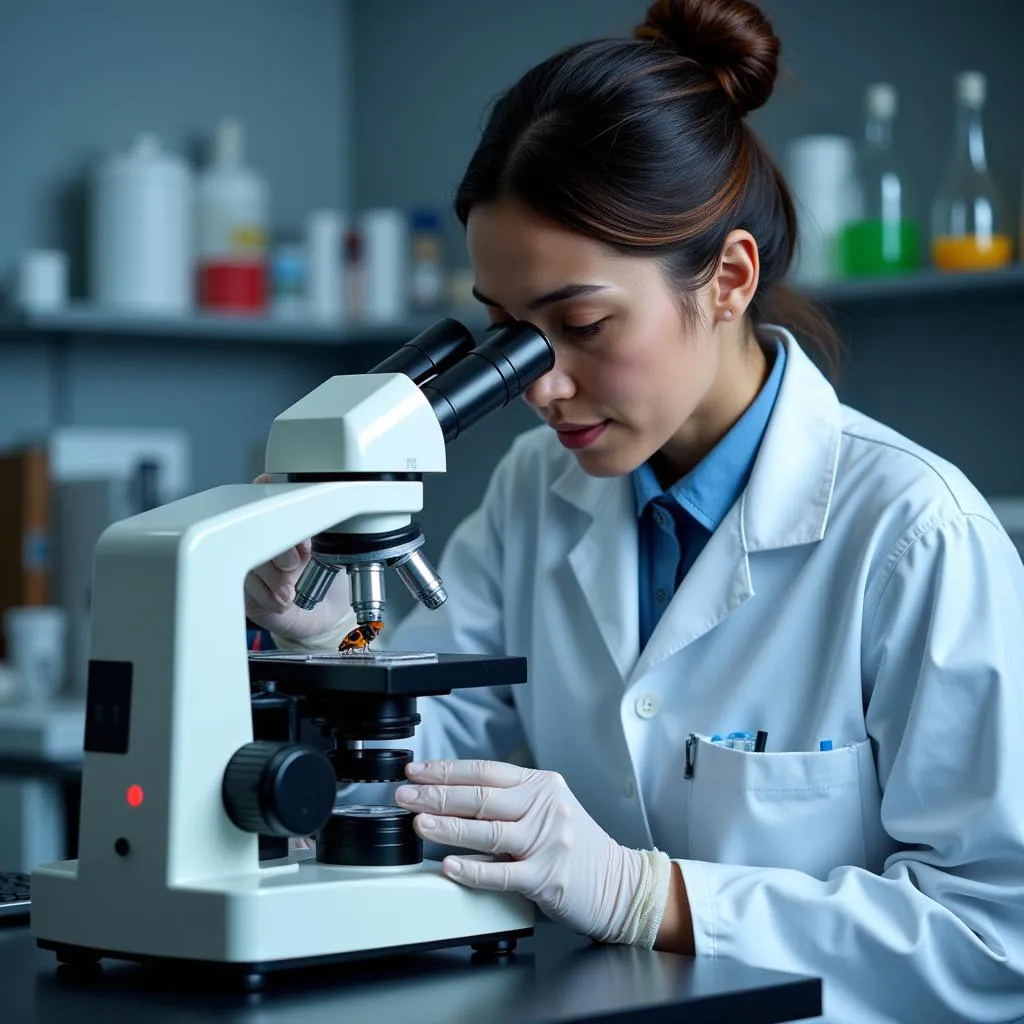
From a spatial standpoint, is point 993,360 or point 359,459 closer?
point 359,459

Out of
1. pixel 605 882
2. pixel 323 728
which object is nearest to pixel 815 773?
pixel 605 882

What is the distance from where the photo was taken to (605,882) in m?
1.17

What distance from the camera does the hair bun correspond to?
1584mm

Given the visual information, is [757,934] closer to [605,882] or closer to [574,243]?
[605,882]

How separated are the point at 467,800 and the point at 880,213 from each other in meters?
1.98

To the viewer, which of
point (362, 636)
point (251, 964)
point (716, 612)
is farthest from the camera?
point (716, 612)

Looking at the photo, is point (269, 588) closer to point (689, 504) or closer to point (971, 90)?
point (689, 504)

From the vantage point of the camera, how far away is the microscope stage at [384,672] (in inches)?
40.9

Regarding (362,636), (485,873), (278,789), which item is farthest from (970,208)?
(278,789)

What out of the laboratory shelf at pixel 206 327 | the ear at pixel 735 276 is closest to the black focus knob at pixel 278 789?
the ear at pixel 735 276

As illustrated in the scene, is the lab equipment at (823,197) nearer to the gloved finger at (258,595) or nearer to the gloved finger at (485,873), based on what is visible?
the gloved finger at (258,595)

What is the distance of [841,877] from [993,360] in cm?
175

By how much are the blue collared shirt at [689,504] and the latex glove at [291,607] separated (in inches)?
12.6

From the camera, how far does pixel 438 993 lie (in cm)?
99
